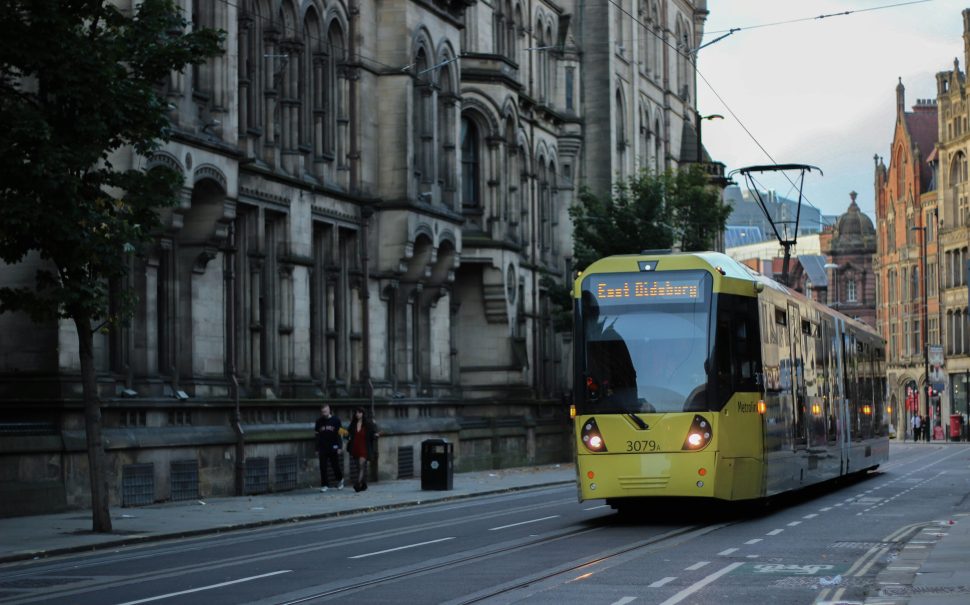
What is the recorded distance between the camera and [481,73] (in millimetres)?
53000

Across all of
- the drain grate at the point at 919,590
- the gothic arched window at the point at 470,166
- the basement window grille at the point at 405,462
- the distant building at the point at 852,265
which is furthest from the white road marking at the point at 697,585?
the distant building at the point at 852,265

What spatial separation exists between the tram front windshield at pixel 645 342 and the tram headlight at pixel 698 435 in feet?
0.76

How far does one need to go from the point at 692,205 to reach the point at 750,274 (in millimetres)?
34207

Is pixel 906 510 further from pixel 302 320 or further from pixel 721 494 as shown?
pixel 302 320

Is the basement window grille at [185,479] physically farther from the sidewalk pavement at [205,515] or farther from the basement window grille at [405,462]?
the basement window grille at [405,462]

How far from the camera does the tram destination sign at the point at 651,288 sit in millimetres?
23969

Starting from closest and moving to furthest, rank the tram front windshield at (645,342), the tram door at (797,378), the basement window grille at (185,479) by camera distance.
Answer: the tram front windshield at (645,342) < the tram door at (797,378) < the basement window grille at (185,479)

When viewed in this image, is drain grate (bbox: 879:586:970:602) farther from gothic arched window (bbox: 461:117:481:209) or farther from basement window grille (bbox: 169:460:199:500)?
gothic arched window (bbox: 461:117:481:209)

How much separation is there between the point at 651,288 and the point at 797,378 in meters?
5.38

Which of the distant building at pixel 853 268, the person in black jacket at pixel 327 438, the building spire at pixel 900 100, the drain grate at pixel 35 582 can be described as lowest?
the drain grate at pixel 35 582

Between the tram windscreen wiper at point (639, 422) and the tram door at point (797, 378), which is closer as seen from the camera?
the tram windscreen wiper at point (639, 422)

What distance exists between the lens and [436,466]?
1479 inches

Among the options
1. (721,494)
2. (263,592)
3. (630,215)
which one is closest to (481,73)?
Result: (630,215)

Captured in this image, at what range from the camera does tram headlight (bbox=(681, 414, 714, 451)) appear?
23.3 m
